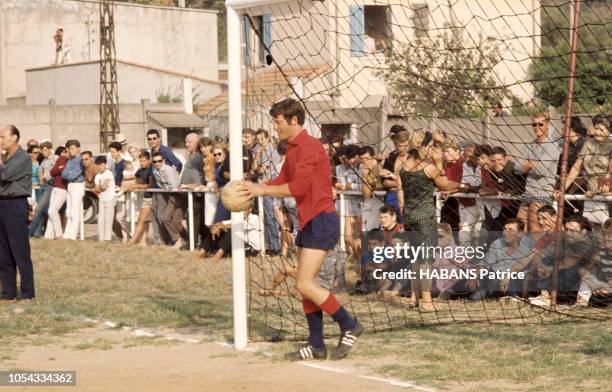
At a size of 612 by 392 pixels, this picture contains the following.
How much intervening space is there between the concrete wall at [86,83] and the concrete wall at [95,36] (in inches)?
95.1

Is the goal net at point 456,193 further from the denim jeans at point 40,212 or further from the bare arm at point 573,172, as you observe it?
the denim jeans at point 40,212

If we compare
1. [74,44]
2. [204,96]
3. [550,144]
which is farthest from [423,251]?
[74,44]

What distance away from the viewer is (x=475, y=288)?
37.6 feet

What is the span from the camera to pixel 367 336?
9.49m

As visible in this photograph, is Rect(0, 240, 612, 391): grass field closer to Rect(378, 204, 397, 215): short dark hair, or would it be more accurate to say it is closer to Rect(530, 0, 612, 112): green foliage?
Rect(378, 204, 397, 215): short dark hair

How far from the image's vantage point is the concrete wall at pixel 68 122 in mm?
30922

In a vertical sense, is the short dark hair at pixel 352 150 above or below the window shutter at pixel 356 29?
below

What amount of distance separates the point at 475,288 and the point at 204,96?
97.9 ft

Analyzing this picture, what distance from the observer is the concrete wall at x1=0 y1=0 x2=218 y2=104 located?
41781 mm

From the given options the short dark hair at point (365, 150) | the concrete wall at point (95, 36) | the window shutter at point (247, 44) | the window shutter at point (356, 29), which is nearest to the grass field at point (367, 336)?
the short dark hair at point (365, 150)

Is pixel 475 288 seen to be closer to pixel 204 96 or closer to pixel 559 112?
pixel 559 112

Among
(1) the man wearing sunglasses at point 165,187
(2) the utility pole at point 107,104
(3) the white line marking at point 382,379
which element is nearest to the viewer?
(3) the white line marking at point 382,379

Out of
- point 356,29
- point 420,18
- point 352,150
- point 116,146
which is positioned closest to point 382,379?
point 352,150

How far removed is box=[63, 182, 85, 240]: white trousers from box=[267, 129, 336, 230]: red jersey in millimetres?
11247
